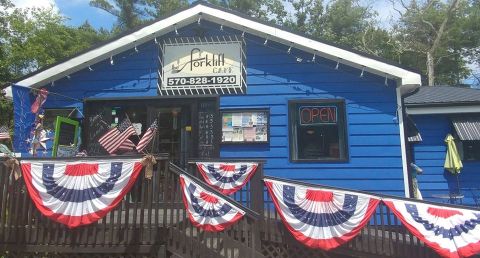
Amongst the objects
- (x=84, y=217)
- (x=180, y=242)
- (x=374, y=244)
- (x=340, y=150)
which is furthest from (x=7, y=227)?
(x=340, y=150)

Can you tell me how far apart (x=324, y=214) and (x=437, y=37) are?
85.8ft

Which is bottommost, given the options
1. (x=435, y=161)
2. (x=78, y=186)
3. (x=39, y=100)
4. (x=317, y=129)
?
(x=78, y=186)

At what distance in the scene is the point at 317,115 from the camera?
827 cm

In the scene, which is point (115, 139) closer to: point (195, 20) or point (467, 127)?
point (195, 20)

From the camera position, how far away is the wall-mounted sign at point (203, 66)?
848cm

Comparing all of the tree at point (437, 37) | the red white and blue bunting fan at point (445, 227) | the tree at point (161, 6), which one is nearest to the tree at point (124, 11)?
the tree at point (161, 6)

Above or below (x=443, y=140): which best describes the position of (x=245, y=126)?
above

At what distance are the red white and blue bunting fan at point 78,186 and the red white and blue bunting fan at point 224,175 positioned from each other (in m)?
1.44

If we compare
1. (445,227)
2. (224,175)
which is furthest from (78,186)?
(445,227)

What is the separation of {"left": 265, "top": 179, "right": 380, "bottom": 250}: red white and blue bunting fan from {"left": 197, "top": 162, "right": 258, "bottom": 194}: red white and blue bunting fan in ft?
3.51

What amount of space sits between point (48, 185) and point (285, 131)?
14.6 feet

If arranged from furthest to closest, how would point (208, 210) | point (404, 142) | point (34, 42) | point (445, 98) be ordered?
point (34, 42), point (445, 98), point (404, 142), point (208, 210)

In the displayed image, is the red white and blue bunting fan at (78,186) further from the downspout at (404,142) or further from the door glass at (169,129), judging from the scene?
the downspout at (404,142)

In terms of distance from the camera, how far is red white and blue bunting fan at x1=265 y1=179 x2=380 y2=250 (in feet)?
18.5
